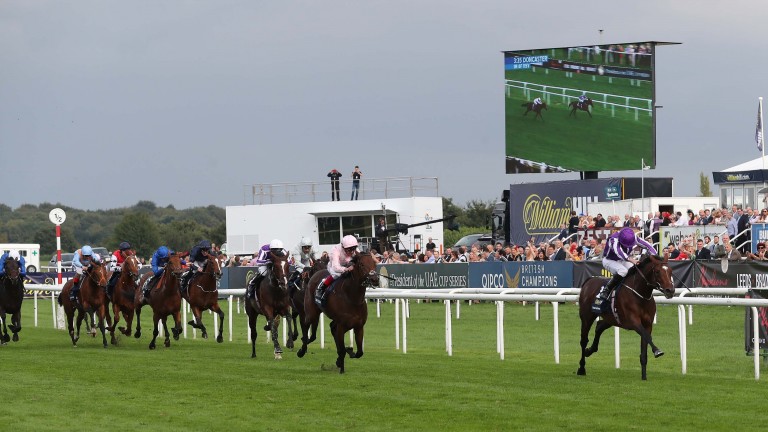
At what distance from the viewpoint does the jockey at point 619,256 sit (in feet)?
45.0

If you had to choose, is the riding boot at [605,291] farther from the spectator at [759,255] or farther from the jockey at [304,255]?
the spectator at [759,255]

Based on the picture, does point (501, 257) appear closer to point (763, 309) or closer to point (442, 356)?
point (442, 356)

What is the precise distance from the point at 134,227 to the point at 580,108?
55819 millimetres

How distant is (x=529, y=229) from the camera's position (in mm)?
36406

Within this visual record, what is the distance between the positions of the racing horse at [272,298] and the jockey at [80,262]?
3.92 m

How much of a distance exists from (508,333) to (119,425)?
40.0 ft

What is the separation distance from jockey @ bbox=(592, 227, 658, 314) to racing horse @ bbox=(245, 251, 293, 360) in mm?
4841

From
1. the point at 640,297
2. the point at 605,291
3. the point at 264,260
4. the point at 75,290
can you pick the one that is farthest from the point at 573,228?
the point at 640,297

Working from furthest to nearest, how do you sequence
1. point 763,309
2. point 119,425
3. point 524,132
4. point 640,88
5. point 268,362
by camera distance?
point 524,132 < point 640,88 < point 268,362 < point 763,309 < point 119,425

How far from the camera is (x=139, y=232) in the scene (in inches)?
3356

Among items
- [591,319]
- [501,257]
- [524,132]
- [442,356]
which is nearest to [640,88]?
[524,132]

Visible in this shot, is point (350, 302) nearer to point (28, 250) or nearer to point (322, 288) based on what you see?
point (322, 288)

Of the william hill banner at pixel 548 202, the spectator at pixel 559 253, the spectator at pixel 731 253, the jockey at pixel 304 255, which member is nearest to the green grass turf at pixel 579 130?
the william hill banner at pixel 548 202

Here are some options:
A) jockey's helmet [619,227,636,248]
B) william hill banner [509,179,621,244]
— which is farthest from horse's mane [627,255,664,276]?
william hill banner [509,179,621,244]
